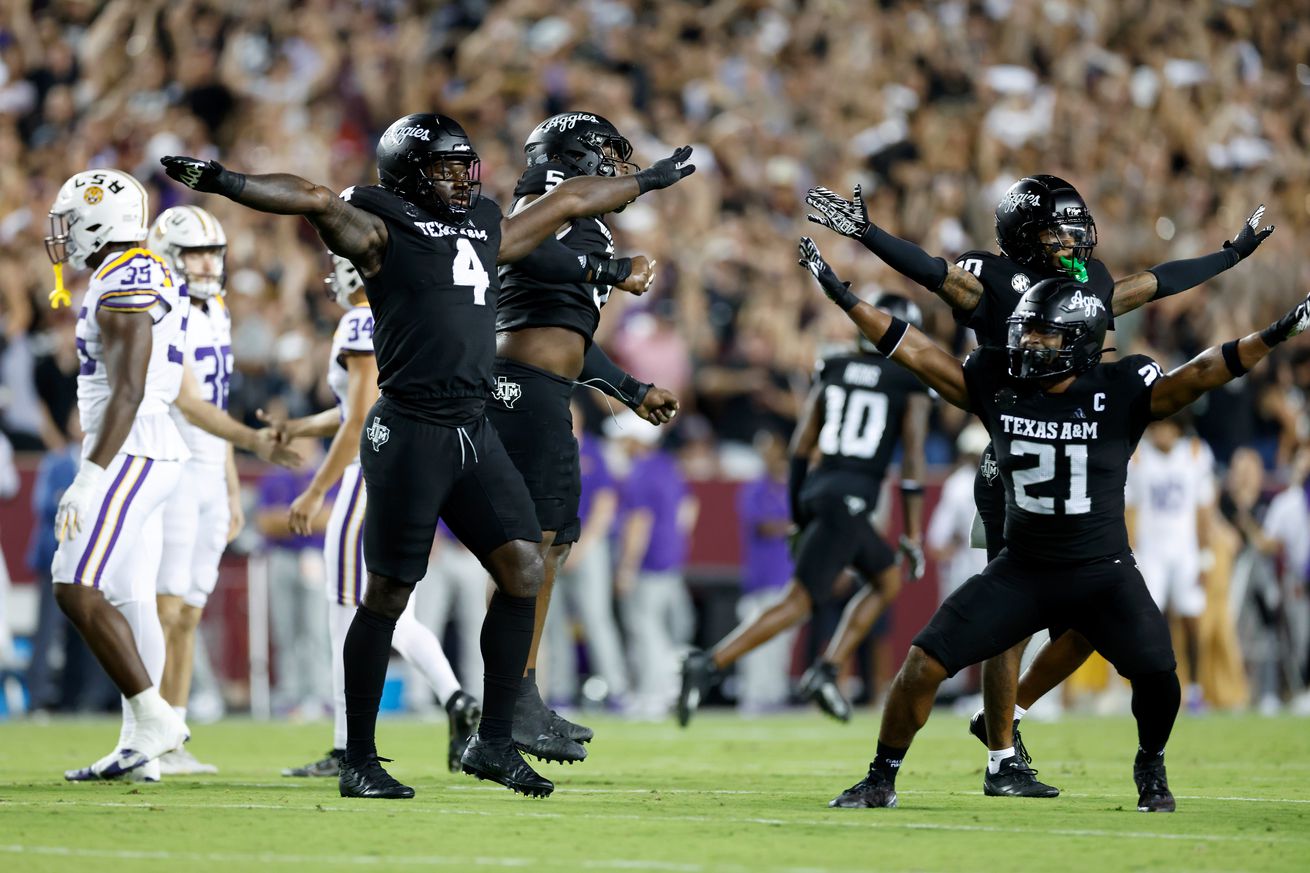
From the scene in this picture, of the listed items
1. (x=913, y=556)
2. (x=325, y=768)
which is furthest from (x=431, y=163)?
(x=913, y=556)

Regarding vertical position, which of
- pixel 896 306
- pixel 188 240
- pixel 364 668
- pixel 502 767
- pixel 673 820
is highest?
pixel 896 306

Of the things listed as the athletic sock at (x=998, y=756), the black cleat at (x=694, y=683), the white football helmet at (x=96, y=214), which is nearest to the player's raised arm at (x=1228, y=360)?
the athletic sock at (x=998, y=756)

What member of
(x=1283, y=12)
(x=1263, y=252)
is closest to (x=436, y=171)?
(x=1263, y=252)

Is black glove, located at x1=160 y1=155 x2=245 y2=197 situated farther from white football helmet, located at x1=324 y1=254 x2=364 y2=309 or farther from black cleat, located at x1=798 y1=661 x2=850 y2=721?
black cleat, located at x1=798 y1=661 x2=850 y2=721

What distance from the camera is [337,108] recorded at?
19.0 metres

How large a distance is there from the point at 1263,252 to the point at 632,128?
6.17 meters

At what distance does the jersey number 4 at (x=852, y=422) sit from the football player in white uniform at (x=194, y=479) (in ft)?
14.2

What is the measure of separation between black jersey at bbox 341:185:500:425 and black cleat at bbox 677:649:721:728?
18.3 ft

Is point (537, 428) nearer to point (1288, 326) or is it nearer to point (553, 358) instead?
point (553, 358)

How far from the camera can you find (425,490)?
23.5 feet

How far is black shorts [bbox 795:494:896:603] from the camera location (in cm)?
1266

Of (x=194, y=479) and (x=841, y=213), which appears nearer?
(x=841, y=213)

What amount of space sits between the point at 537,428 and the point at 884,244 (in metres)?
1.68

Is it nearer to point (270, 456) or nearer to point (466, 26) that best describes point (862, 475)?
point (270, 456)
